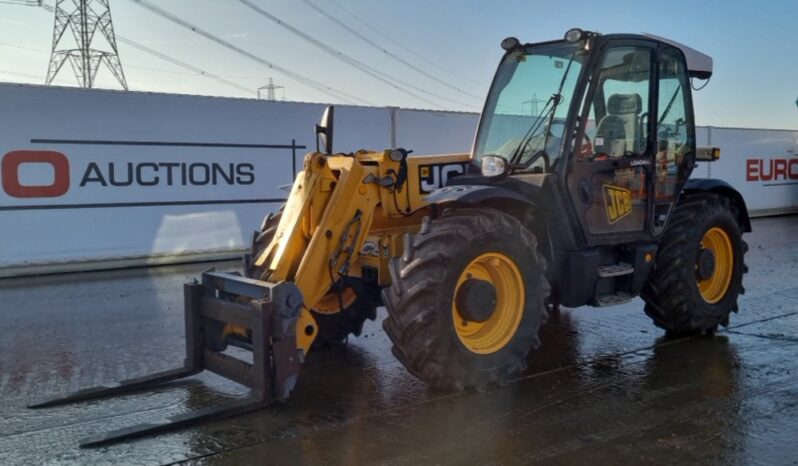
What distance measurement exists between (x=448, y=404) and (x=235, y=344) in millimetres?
1473

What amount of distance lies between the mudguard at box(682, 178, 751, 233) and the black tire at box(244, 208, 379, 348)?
306 cm

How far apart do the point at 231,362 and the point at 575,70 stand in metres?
3.40

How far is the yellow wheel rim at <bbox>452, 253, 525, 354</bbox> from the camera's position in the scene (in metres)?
5.12

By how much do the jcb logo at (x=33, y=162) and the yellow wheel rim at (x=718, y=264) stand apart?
9.21 metres


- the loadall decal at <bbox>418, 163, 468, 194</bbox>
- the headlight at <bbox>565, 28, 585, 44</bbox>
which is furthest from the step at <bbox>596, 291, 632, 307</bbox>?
the headlight at <bbox>565, 28, 585, 44</bbox>

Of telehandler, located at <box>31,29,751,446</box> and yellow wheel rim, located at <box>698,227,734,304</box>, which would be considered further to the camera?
yellow wheel rim, located at <box>698,227,734,304</box>

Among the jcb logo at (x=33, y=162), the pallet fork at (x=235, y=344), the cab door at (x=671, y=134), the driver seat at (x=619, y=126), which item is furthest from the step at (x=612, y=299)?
the jcb logo at (x=33, y=162)

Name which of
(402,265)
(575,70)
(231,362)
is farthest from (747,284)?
(231,362)

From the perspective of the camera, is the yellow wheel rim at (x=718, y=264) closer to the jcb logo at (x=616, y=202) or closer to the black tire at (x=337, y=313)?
the jcb logo at (x=616, y=202)

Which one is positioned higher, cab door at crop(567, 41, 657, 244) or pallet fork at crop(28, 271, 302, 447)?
cab door at crop(567, 41, 657, 244)

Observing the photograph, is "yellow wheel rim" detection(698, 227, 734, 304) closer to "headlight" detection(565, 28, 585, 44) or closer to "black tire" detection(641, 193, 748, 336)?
"black tire" detection(641, 193, 748, 336)

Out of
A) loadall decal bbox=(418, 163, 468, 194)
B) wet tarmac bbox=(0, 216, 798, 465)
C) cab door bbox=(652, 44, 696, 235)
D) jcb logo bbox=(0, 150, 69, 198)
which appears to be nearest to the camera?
wet tarmac bbox=(0, 216, 798, 465)

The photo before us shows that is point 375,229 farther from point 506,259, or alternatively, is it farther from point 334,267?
point 506,259

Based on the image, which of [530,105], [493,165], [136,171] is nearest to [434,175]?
[493,165]
